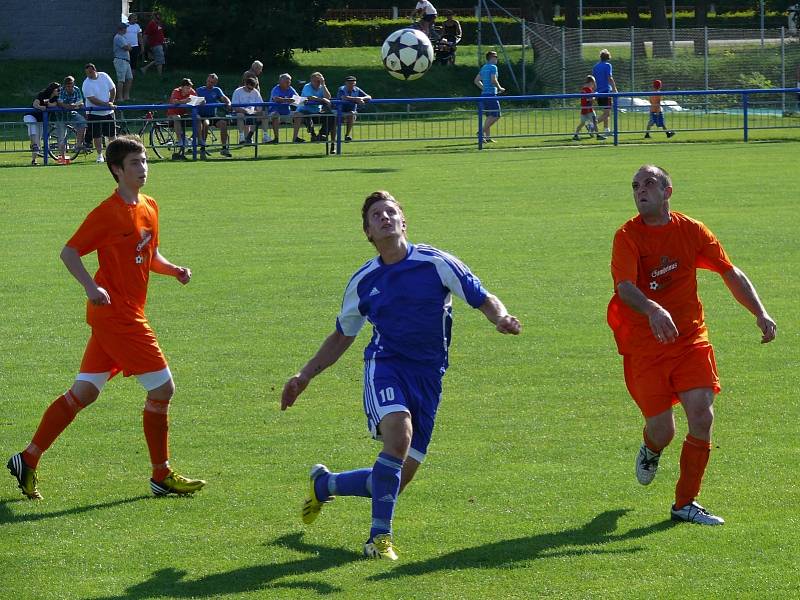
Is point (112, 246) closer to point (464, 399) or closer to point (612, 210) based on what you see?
point (464, 399)

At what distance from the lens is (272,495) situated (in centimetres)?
648

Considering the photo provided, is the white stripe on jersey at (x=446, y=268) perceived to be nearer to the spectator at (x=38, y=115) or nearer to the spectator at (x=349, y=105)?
the spectator at (x=38, y=115)

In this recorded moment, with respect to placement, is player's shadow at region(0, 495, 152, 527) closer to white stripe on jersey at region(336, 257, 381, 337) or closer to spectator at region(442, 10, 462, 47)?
white stripe on jersey at region(336, 257, 381, 337)

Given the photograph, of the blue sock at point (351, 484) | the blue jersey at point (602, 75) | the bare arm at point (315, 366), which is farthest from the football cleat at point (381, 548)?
the blue jersey at point (602, 75)

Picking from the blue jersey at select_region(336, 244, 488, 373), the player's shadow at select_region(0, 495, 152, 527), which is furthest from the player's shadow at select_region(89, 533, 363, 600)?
the player's shadow at select_region(0, 495, 152, 527)

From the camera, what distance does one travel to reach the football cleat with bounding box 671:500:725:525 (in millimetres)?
5914

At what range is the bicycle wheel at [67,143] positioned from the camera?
2639cm

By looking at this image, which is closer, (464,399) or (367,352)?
(367,352)

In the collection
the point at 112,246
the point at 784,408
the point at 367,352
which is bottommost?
the point at 784,408

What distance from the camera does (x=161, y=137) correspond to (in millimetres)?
27375

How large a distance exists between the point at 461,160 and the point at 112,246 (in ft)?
63.4

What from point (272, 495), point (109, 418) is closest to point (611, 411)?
point (272, 495)

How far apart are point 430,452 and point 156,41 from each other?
126ft

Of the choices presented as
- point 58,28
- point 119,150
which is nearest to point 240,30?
point 58,28
